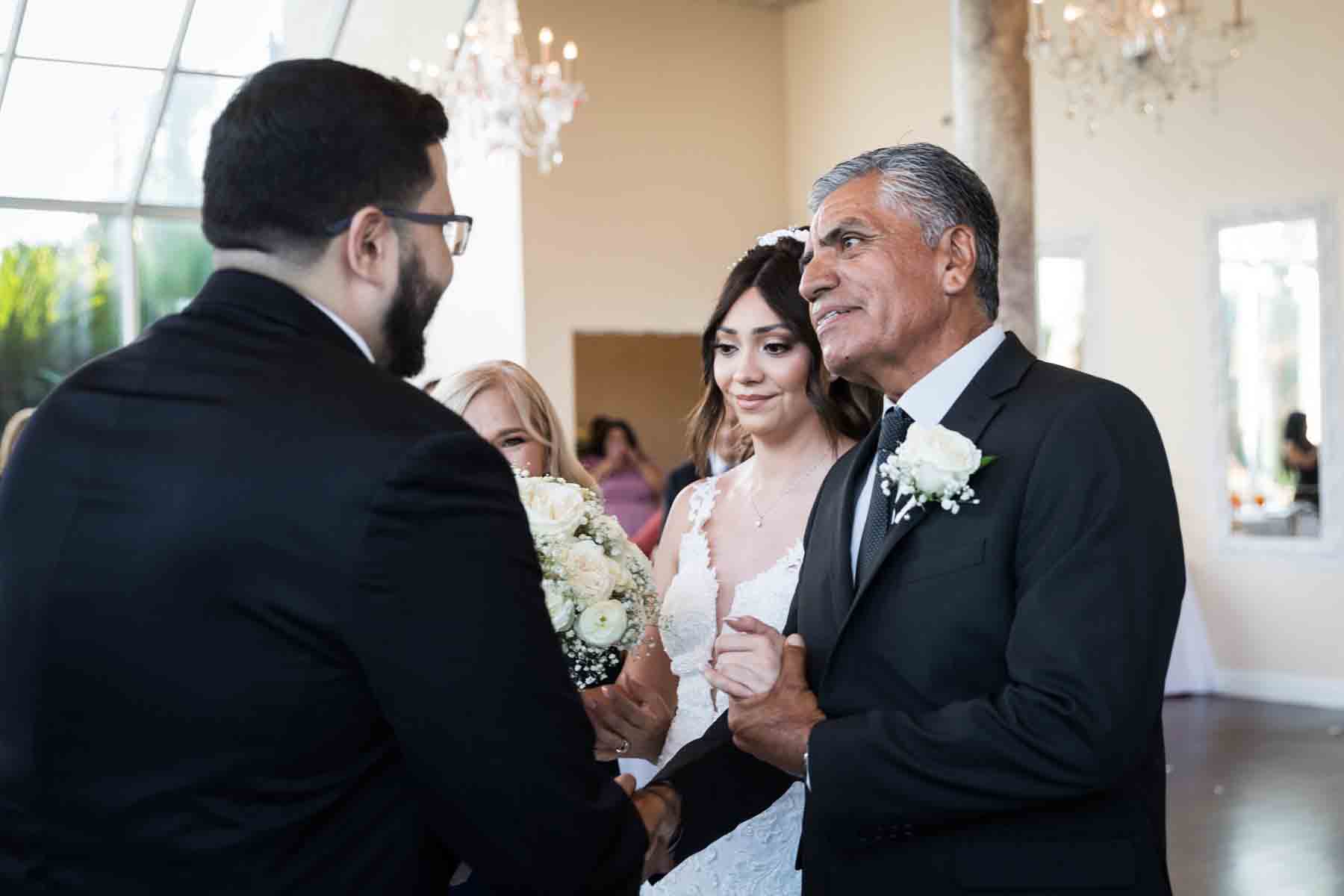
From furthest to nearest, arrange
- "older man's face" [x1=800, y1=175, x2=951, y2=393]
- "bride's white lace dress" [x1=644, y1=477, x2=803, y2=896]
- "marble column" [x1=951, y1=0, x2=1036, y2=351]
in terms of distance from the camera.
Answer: "marble column" [x1=951, y1=0, x2=1036, y2=351], "bride's white lace dress" [x1=644, y1=477, x2=803, y2=896], "older man's face" [x1=800, y1=175, x2=951, y2=393]

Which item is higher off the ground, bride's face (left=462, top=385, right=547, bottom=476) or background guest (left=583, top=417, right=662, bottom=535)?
bride's face (left=462, top=385, right=547, bottom=476)

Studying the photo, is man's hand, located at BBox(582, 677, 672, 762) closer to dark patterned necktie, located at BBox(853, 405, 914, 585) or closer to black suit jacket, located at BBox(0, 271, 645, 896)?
dark patterned necktie, located at BBox(853, 405, 914, 585)

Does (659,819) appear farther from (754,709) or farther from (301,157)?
(301,157)

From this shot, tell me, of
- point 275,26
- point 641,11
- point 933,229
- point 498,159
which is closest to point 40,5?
point 275,26

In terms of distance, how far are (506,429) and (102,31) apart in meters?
10.9

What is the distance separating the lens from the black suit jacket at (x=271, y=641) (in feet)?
4.82

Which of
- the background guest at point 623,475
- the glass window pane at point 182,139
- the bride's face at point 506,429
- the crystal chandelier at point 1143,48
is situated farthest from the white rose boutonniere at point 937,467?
the glass window pane at point 182,139

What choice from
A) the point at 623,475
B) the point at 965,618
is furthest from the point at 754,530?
the point at 623,475

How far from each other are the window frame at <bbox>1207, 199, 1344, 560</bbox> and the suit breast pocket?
912cm

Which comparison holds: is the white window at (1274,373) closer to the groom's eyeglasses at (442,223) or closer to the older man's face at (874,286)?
the older man's face at (874,286)

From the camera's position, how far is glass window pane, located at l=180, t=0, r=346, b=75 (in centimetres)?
1281

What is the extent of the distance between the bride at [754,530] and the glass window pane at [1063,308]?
8762 mm

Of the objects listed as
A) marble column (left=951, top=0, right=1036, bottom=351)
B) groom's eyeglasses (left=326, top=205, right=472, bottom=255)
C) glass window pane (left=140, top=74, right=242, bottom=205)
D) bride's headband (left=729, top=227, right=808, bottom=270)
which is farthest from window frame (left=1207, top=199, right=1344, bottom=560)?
groom's eyeglasses (left=326, top=205, right=472, bottom=255)

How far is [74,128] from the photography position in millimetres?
12859
